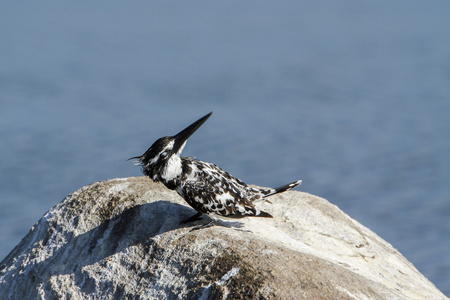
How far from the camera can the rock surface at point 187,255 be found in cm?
721

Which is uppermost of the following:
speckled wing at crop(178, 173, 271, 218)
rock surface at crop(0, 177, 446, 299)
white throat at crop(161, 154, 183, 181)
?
white throat at crop(161, 154, 183, 181)

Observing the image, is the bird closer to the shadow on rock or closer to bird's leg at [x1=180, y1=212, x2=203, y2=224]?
bird's leg at [x1=180, y1=212, x2=203, y2=224]

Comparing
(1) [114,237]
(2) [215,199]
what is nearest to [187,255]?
(2) [215,199]

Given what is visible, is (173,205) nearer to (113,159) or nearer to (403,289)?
(403,289)

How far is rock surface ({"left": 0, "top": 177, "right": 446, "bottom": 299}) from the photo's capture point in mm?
7211

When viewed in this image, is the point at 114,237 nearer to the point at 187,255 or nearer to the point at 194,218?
the point at 194,218

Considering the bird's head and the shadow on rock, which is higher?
the bird's head

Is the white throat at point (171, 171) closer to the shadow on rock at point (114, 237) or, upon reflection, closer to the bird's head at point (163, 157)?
the bird's head at point (163, 157)

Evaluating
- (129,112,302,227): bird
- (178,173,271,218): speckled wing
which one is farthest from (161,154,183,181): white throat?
(178,173,271,218): speckled wing

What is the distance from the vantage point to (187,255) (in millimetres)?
7801

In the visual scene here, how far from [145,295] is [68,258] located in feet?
5.43

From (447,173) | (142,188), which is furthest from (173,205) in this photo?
(447,173)

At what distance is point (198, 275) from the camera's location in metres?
7.47

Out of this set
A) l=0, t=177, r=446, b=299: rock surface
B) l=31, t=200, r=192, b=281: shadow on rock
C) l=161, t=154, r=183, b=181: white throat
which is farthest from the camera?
l=161, t=154, r=183, b=181: white throat
